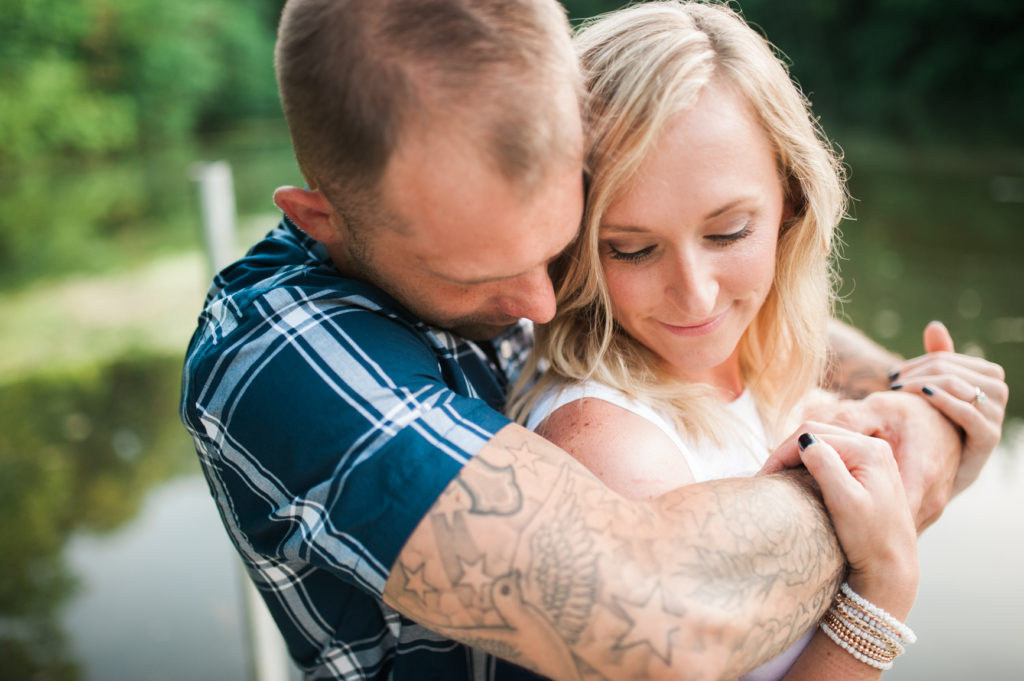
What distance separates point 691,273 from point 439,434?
2.40ft

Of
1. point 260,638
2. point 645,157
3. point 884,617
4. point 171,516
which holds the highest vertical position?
point 645,157

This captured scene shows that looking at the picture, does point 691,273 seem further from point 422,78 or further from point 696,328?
point 422,78

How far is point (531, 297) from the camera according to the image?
1.58 meters

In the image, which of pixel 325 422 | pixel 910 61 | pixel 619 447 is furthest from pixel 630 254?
pixel 910 61

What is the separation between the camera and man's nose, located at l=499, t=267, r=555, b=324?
156 cm

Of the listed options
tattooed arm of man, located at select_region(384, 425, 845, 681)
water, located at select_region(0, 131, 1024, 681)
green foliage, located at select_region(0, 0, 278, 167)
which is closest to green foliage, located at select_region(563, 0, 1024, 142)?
water, located at select_region(0, 131, 1024, 681)

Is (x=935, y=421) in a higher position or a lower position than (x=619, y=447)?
lower

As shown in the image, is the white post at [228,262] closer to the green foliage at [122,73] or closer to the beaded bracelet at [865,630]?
the beaded bracelet at [865,630]

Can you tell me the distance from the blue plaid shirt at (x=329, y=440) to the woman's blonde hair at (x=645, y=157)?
1.05ft

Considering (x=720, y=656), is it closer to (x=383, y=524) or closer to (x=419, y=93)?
(x=383, y=524)

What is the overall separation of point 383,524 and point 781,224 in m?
1.34

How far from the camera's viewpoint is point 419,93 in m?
1.30

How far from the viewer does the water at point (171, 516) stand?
397cm

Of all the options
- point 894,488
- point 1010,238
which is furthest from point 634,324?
point 1010,238
